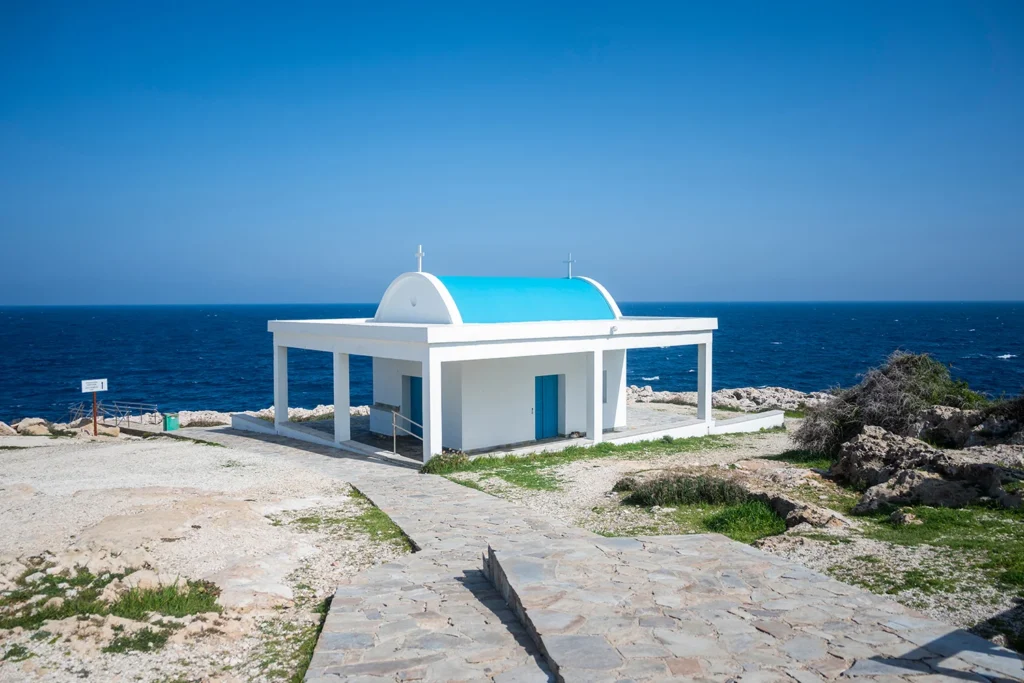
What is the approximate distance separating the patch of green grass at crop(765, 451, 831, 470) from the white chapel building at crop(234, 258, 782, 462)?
348cm

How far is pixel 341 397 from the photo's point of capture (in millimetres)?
19094

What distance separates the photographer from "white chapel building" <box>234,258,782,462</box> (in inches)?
665

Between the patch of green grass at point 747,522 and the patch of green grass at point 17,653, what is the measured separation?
25.4 feet

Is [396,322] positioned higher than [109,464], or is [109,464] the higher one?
[396,322]

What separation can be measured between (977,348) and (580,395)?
228ft

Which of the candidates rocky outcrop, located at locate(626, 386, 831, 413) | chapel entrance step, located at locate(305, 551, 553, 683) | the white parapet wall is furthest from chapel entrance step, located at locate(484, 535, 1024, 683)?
rocky outcrop, located at locate(626, 386, 831, 413)

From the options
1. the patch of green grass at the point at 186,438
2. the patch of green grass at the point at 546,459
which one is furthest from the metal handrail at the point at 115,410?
the patch of green grass at the point at 546,459

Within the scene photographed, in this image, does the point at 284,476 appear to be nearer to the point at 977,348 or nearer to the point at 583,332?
the point at 583,332

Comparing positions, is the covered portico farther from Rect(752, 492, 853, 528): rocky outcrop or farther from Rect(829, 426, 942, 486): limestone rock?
Rect(752, 492, 853, 528): rocky outcrop

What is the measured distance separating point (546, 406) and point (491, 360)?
7.45 ft

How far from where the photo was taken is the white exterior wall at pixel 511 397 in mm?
18109

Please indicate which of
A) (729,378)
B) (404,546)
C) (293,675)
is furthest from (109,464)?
(729,378)

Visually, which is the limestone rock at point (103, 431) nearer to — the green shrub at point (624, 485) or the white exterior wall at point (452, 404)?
the white exterior wall at point (452, 404)

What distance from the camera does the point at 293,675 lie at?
21.6 feet
